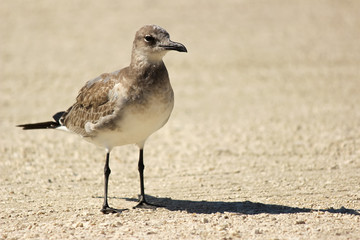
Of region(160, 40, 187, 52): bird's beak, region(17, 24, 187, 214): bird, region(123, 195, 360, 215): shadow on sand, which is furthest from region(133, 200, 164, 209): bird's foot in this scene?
region(160, 40, 187, 52): bird's beak

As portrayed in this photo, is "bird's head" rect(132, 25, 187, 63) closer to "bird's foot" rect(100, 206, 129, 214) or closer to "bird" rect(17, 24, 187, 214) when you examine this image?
"bird" rect(17, 24, 187, 214)

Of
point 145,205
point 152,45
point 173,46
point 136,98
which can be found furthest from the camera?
point 145,205

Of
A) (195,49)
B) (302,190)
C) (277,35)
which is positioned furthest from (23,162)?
(277,35)

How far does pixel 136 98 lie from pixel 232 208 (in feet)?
5.62

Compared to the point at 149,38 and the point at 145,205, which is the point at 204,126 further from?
the point at 149,38

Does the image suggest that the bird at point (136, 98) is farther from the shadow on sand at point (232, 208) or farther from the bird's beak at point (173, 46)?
the shadow on sand at point (232, 208)

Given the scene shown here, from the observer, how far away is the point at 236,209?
6359mm

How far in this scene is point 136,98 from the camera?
5.92 m

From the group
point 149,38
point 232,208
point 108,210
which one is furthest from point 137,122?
point 232,208

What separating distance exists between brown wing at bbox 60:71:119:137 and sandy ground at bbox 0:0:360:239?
901 millimetres

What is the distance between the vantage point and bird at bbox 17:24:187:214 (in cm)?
595

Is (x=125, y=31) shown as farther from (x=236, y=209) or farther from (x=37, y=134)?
(x=236, y=209)

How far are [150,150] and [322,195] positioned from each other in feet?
11.1

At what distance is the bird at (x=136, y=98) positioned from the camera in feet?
19.5
